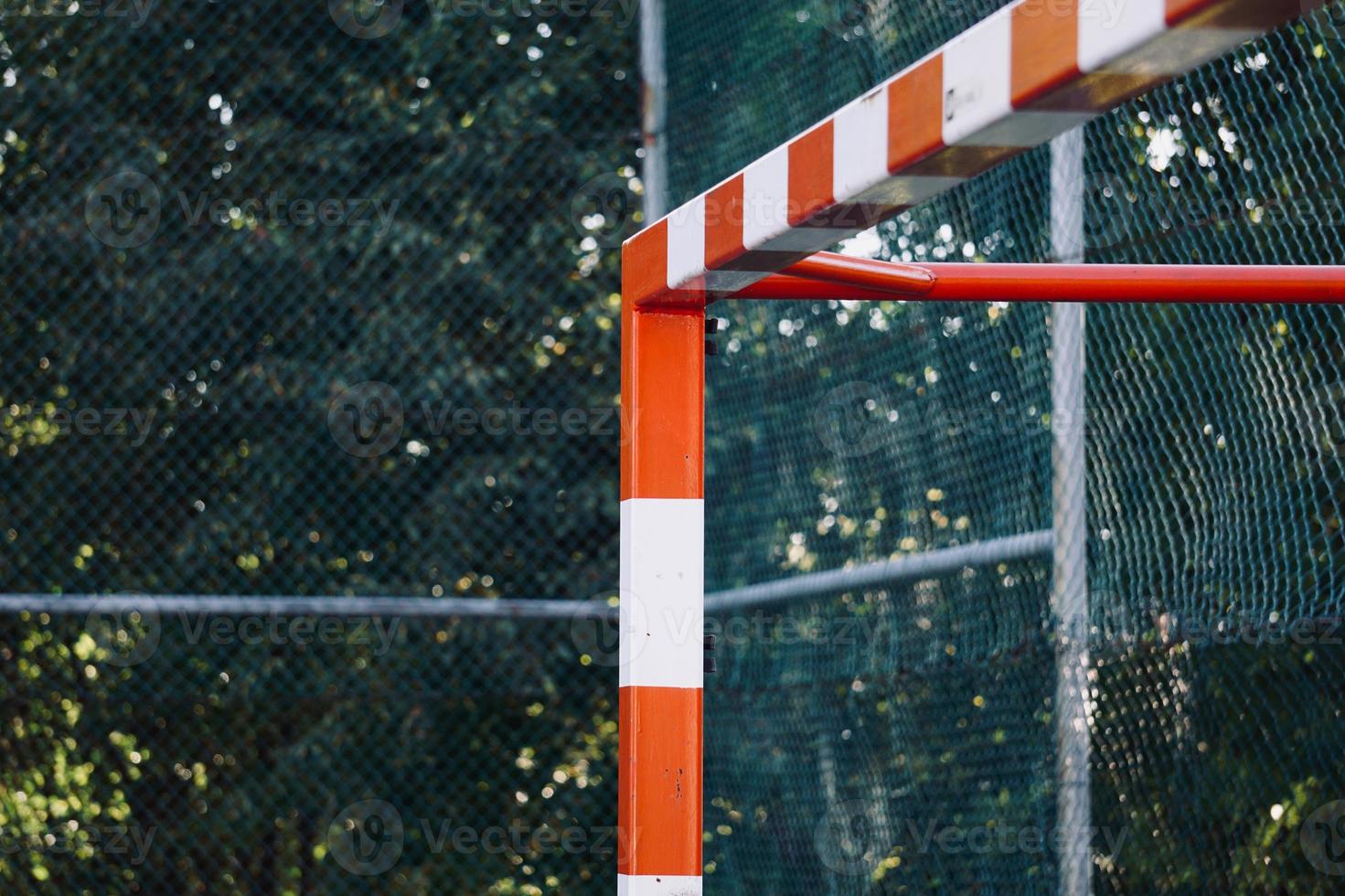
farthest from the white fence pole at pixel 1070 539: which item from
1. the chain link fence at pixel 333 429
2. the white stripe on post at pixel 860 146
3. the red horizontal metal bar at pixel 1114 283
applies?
the white stripe on post at pixel 860 146

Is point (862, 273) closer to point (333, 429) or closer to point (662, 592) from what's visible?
point (662, 592)

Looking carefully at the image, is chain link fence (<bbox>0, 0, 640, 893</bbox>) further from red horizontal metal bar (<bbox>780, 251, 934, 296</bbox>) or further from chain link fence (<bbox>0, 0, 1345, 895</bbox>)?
red horizontal metal bar (<bbox>780, 251, 934, 296</bbox>)

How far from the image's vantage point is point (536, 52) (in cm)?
497

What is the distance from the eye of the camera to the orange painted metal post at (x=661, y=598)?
1458 mm

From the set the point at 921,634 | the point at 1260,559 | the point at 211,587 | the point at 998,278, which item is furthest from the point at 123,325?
the point at 998,278

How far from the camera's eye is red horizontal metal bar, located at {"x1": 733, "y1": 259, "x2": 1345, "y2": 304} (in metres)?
1.47

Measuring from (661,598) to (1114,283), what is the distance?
488 millimetres

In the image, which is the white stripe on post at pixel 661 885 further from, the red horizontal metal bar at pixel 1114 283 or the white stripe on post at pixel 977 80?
the white stripe on post at pixel 977 80

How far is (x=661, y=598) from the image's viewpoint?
1.50 m

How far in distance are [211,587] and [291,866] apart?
85 cm

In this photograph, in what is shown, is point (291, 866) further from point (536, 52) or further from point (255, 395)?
point (536, 52)

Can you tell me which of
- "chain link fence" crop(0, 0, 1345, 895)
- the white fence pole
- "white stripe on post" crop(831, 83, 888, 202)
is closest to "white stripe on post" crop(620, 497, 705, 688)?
"white stripe on post" crop(831, 83, 888, 202)

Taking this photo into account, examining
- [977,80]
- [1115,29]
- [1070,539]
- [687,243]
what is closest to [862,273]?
[687,243]

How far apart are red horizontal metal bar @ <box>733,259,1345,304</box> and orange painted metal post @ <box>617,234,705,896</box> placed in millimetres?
99
